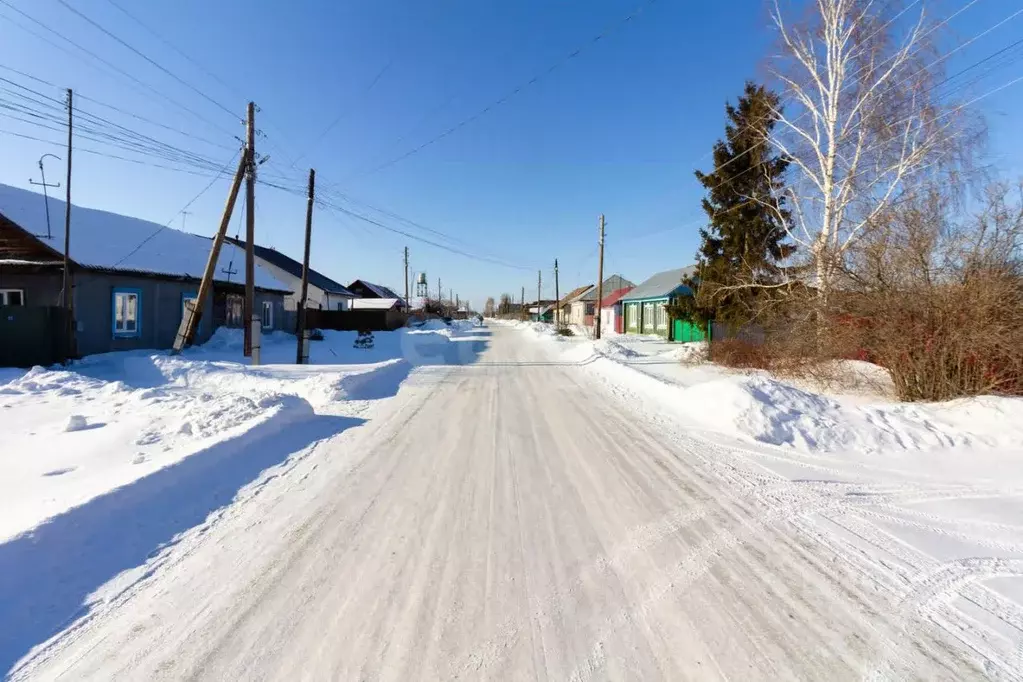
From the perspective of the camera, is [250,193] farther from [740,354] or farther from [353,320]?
[353,320]

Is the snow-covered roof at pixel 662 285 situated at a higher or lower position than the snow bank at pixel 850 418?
higher

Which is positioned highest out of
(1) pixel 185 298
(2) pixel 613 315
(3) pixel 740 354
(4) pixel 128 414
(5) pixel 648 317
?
(2) pixel 613 315

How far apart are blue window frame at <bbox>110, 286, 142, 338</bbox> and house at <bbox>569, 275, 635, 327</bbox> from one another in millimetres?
40650

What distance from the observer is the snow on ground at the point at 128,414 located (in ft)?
15.3

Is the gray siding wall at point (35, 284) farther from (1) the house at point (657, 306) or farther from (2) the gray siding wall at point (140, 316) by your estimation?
(1) the house at point (657, 306)

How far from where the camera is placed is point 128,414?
7820 millimetres

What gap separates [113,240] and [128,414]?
559 inches

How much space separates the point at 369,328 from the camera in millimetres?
37031

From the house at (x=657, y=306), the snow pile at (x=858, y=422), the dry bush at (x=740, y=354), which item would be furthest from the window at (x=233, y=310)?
the house at (x=657, y=306)

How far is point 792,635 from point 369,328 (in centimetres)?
3681

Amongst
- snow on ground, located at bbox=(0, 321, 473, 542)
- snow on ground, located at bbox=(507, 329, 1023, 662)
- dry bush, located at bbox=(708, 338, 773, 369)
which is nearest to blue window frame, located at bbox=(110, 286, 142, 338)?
snow on ground, located at bbox=(0, 321, 473, 542)

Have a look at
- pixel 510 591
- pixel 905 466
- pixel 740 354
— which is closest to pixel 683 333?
pixel 740 354

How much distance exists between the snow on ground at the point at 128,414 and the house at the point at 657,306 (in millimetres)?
19374

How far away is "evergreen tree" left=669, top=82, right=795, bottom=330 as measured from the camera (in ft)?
56.7
